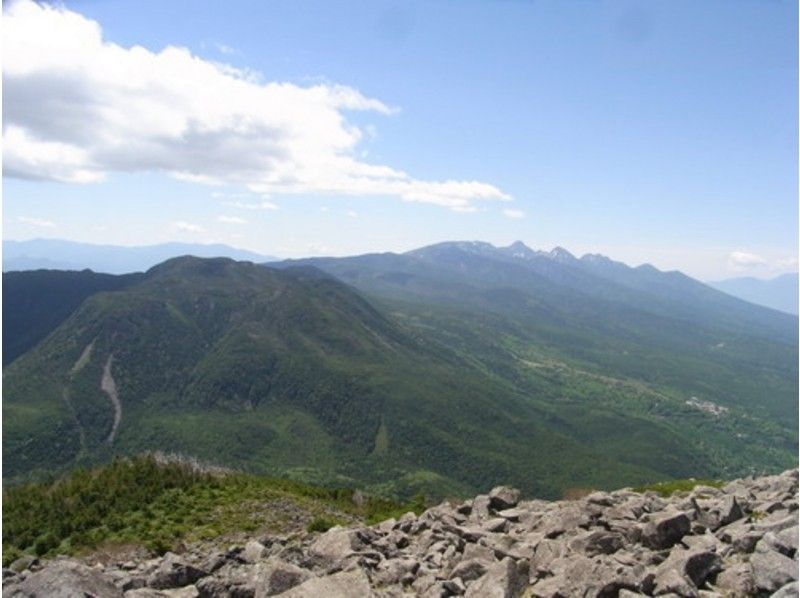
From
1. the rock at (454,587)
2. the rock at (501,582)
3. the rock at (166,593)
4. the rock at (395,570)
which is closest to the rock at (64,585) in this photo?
the rock at (166,593)

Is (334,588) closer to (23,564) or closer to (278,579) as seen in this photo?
(278,579)

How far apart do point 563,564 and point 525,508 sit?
1375 centimetres

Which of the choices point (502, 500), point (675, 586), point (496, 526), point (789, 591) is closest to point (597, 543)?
point (675, 586)

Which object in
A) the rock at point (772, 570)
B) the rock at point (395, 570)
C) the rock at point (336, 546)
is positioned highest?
the rock at point (772, 570)

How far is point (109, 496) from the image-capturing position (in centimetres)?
6241

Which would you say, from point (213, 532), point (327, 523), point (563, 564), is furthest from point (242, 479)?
point (563, 564)

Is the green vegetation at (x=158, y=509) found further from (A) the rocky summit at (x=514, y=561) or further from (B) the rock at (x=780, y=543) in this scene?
(B) the rock at (x=780, y=543)

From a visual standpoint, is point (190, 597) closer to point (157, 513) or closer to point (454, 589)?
point (454, 589)

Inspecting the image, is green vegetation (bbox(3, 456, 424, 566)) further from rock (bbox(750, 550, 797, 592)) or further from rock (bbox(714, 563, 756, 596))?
rock (bbox(750, 550, 797, 592))

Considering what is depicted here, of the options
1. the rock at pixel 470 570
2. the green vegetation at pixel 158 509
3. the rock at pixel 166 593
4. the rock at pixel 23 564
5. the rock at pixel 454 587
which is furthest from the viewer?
the green vegetation at pixel 158 509

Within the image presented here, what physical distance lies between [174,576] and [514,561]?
13560 millimetres

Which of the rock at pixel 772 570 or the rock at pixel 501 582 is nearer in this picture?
the rock at pixel 772 570

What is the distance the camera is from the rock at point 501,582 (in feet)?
65.6

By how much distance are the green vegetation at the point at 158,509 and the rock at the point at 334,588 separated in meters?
22.3
